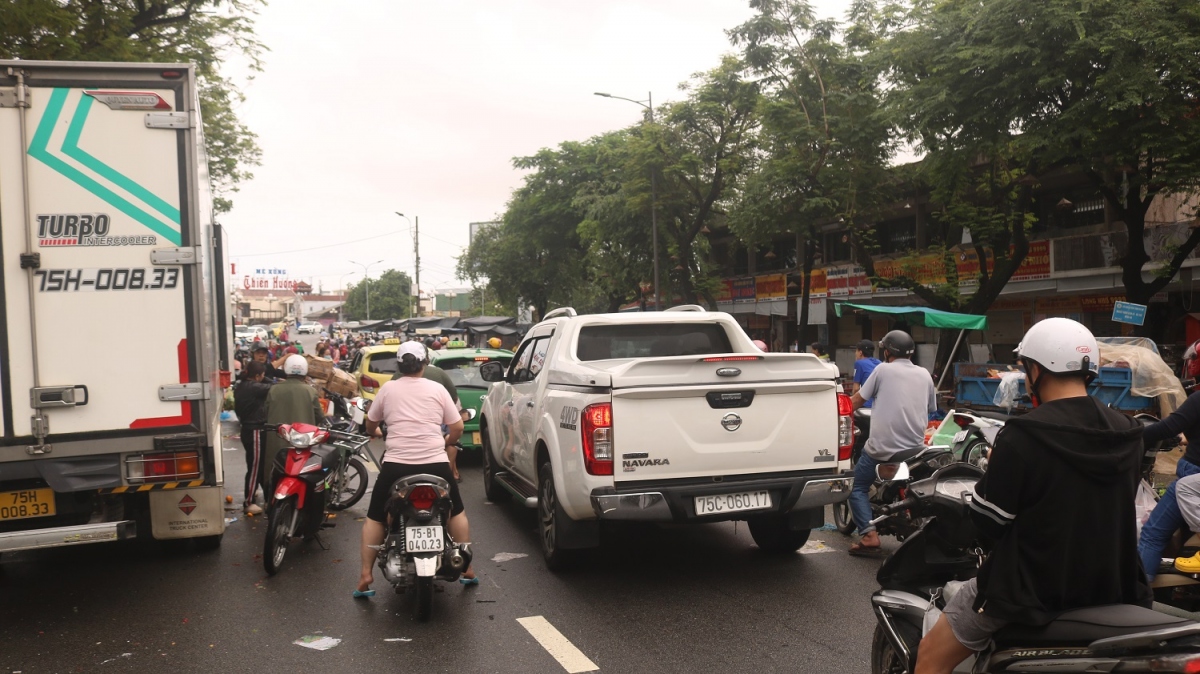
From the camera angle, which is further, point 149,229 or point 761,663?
point 149,229

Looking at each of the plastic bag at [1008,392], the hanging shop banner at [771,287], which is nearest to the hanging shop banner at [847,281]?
Result: the hanging shop banner at [771,287]

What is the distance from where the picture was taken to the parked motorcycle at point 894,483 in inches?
163

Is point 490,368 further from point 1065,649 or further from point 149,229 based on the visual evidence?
point 1065,649

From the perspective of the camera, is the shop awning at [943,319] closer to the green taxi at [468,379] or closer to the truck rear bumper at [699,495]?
the green taxi at [468,379]

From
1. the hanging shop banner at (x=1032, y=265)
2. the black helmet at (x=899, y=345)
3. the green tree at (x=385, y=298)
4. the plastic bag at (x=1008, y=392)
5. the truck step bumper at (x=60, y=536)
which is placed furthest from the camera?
the green tree at (x=385, y=298)

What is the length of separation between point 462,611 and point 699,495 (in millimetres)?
1624

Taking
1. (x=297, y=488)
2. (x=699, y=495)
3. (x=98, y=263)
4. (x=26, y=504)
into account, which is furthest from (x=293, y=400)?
(x=699, y=495)

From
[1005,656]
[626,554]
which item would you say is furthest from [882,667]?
[626,554]

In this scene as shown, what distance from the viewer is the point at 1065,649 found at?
275cm

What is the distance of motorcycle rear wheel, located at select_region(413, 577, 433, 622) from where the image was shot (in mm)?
5520

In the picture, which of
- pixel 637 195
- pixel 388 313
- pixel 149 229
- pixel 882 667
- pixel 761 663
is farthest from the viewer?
pixel 388 313

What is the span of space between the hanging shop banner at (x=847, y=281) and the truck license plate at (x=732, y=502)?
A: 25.8 metres

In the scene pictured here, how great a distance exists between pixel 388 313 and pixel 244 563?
10705 cm

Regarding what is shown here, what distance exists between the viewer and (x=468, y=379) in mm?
13227
